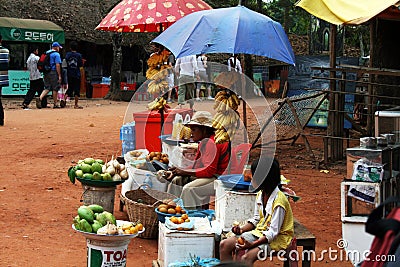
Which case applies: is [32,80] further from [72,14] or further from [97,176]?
[97,176]

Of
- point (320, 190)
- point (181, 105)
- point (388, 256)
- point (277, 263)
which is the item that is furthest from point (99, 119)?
point (388, 256)

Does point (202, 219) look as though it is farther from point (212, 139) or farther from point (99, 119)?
point (99, 119)

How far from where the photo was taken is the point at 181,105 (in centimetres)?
1028

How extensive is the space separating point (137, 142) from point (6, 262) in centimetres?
408

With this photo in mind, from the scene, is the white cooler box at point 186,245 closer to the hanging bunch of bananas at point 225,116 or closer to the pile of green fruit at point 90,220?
the pile of green fruit at point 90,220

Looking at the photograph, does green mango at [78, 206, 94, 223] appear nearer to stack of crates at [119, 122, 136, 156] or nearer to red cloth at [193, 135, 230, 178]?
red cloth at [193, 135, 230, 178]

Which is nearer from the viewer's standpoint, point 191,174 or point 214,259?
point 214,259

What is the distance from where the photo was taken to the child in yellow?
4594mm

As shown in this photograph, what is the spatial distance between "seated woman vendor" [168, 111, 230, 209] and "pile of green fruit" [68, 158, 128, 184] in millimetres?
573

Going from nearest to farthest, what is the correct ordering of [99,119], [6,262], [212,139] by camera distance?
[6,262]
[212,139]
[99,119]

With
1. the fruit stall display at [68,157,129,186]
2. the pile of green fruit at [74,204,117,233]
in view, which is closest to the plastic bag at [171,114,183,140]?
the fruit stall display at [68,157,129,186]

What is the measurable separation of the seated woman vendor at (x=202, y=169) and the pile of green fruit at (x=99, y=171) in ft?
1.88

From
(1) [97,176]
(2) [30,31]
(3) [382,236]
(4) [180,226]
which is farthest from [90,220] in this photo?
(2) [30,31]

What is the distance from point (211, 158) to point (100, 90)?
67.7 feet
